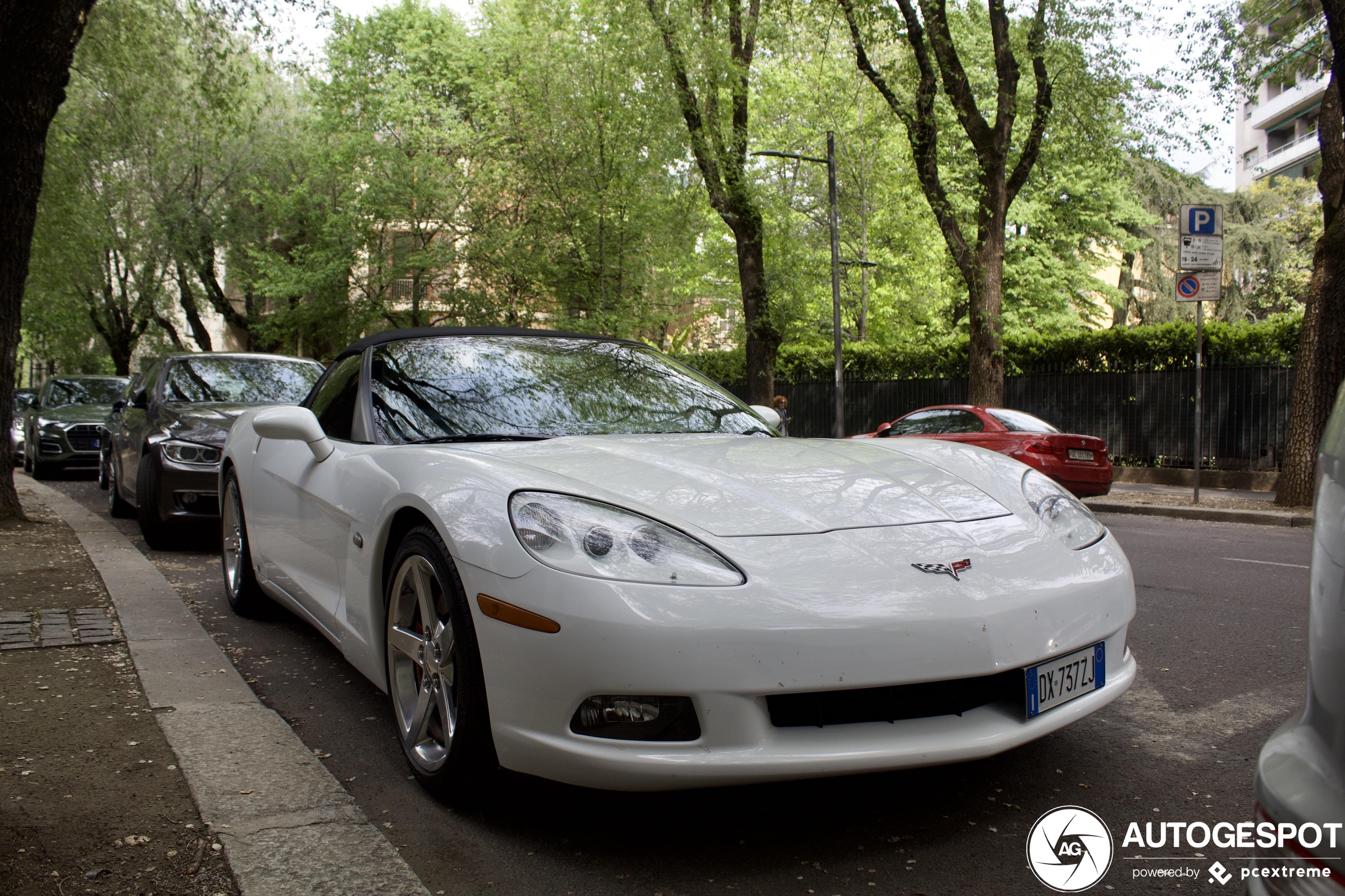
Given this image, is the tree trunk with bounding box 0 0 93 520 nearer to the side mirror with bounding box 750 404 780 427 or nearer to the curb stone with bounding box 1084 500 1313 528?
the side mirror with bounding box 750 404 780 427

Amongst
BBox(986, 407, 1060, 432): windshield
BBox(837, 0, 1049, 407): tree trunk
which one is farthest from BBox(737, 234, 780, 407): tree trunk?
BBox(986, 407, 1060, 432): windshield

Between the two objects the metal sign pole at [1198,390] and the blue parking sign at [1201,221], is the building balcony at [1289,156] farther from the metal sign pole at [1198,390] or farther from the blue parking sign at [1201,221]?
the metal sign pole at [1198,390]

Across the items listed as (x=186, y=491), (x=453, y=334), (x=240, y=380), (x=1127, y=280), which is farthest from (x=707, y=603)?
(x=1127, y=280)

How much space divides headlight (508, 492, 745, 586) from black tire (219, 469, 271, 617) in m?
2.94

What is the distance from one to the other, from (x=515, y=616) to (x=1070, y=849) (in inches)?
56.0

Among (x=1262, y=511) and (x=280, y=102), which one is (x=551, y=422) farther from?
(x=280, y=102)

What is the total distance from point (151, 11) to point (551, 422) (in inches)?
632

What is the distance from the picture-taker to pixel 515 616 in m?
2.38

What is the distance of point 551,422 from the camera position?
3.52 meters

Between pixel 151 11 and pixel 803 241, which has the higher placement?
pixel 151 11

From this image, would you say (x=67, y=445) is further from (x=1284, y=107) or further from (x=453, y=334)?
(x=1284, y=107)

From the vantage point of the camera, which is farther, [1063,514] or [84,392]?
[84,392]

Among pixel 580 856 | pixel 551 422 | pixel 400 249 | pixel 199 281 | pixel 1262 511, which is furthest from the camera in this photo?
pixel 199 281

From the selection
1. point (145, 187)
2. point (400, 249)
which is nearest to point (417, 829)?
point (400, 249)
